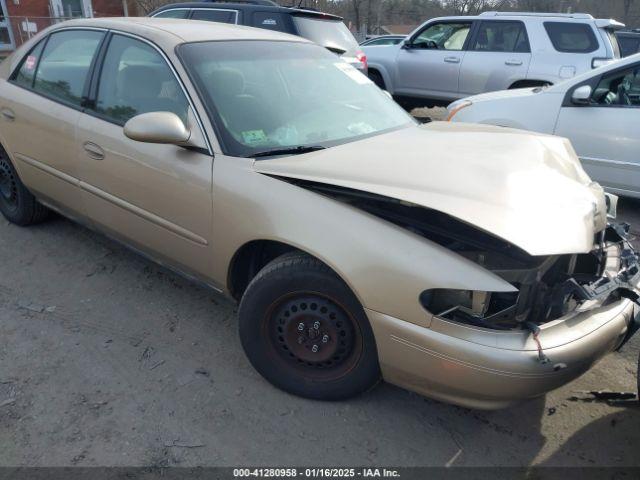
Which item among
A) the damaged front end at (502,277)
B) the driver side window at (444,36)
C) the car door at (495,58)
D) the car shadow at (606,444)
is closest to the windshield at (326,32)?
the driver side window at (444,36)

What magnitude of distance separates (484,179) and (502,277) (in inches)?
19.0

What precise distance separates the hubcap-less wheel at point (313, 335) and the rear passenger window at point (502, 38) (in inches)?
266

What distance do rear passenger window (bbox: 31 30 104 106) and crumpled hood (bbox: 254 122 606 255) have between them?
1.68 meters

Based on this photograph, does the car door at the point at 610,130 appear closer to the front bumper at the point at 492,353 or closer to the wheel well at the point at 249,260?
the front bumper at the point at 492,353

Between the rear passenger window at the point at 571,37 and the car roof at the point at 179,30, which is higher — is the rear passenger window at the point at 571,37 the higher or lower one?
the lower one

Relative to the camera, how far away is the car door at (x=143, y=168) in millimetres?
2680

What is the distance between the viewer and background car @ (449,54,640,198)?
15.6 ft

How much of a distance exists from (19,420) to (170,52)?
6.56 feet

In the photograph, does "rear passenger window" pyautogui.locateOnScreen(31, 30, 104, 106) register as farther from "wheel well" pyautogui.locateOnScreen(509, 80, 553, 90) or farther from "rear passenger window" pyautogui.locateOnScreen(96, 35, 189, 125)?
"wheel well" pyautogui.locateOnScreen(509, 80, 553, 90)

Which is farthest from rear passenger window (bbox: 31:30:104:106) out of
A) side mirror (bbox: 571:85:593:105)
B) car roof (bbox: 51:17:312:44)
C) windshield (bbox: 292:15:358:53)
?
side mirror (bbox: 571:85:593:105)

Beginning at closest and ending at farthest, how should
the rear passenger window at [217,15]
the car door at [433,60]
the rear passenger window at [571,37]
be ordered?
the rear passenger window at [217,15] → the rear passenger window at [571,37] → the car door at [433,60]

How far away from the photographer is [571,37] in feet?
24.2

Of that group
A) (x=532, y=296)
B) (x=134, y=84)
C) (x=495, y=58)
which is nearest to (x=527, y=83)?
(x=495, y=58)

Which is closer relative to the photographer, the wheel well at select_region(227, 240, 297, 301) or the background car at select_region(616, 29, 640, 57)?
the wheel well at select_region(227, 240, 297, 301)
